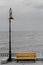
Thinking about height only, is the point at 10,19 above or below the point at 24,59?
above

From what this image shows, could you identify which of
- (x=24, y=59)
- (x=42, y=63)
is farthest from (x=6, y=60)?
(x=42, y=63)

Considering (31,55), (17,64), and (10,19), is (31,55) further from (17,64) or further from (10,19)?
(10,19)

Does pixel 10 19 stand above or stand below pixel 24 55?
above

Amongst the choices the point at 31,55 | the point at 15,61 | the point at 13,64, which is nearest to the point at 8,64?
the point at 13,64

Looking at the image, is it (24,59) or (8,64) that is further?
(24,59)

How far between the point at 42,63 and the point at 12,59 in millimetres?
1906

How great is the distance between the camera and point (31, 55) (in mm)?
9477

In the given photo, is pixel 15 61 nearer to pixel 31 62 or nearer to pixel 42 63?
pixel 31 62

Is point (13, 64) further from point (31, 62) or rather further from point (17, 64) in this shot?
point (31, 62)

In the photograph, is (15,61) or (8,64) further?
(15,61)

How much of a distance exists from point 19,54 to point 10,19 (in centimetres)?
217

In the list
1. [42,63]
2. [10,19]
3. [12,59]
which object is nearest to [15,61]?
[12,59]

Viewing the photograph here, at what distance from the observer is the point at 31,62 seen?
360 inches

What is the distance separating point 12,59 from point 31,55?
3.89 feet
